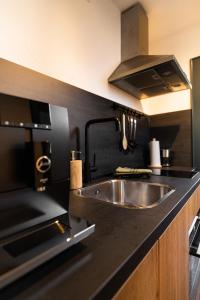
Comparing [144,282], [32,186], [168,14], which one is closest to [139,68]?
[168,14]

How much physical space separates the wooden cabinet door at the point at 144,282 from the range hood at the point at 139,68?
1263mm

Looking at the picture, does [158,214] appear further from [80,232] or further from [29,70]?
[29,70]

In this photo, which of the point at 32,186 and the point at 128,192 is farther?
the point at 128,192

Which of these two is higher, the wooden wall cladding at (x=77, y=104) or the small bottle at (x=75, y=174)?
the wooden wall cladding at (x=77, y=104)

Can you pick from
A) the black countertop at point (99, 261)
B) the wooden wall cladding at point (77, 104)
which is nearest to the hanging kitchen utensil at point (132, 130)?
the wooden wall cladding at point (77, 104)

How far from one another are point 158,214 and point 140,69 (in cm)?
114

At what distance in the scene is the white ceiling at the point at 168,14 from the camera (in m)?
1.63

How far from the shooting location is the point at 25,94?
87 centimetres

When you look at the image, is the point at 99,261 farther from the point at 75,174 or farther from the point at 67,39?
the point at 67,39

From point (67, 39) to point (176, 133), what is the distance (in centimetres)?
153

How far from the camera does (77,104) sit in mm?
1166

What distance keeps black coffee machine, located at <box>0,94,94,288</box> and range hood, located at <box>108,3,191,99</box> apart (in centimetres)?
106

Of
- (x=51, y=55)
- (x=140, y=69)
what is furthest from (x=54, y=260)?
(x=140, y=69)

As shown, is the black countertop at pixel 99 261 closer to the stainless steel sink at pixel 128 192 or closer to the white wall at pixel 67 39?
the stainless steel sink at pixel 128 192
